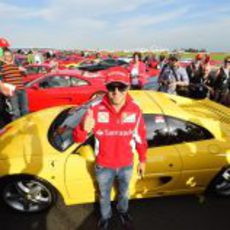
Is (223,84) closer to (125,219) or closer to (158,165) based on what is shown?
(158,165)

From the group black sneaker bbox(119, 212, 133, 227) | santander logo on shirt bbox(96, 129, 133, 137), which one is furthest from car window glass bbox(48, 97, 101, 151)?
black sneaker bbox(119, 212, 133, 227)

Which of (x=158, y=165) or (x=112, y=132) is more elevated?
(x=112, y=132)

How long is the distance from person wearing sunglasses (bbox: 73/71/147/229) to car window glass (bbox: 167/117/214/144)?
780 mm

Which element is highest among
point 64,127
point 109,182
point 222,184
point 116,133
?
point 116,133

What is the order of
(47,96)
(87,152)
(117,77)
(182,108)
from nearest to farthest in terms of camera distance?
(117,77) → (87,152) → (182,108) → (47,96)

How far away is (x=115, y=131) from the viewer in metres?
2.89

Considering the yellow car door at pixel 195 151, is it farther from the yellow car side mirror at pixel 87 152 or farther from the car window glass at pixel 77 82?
the car window glass at pixel 77 82

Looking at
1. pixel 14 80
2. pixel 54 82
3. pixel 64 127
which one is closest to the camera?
pixel 64 127

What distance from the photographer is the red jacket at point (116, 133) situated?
2.85 meters

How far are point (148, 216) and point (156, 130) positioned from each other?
3.49ft

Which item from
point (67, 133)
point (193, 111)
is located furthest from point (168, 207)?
point (67, 133)

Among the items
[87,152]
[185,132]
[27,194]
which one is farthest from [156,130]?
[27,194]

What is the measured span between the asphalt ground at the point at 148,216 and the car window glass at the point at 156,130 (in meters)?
0.89

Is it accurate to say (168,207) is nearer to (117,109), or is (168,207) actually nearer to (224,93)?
(117,109)
